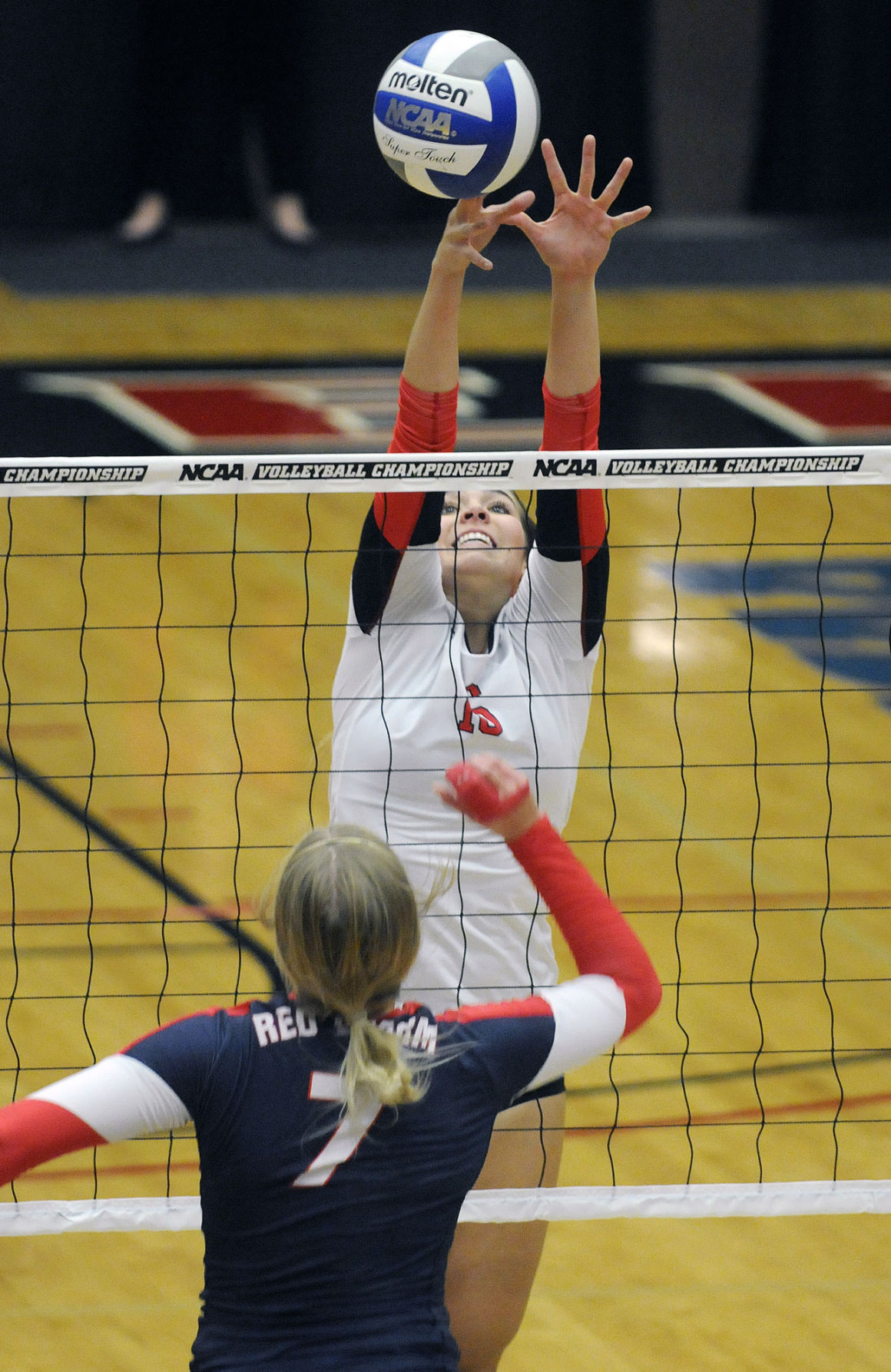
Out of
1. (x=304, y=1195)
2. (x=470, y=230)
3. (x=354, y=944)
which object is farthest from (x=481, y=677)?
(x=304, y=1195)

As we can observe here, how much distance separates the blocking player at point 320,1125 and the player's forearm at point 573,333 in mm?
1363

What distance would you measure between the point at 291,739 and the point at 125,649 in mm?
1093

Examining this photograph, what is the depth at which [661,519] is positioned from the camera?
914 cm

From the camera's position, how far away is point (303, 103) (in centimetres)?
1327

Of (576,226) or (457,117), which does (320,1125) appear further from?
(457,117)

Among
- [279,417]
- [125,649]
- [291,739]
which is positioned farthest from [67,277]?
[291,739]

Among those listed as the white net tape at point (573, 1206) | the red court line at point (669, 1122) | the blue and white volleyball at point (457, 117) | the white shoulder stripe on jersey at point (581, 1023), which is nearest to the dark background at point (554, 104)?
the blue and white volleyball at point (457, 117)

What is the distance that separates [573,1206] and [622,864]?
2.96 m

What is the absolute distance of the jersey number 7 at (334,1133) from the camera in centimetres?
224

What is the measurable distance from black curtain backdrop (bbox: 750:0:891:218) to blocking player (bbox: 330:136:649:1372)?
11.2m

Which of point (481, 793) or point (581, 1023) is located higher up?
point (481, 793)

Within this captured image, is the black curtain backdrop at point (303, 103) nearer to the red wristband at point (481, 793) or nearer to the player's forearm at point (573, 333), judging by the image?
the player's forearm at point (573, 333)

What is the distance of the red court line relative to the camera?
4.79 m

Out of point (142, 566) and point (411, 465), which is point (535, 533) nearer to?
point (411, 465)
